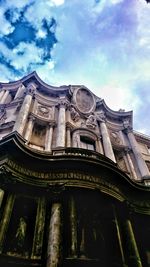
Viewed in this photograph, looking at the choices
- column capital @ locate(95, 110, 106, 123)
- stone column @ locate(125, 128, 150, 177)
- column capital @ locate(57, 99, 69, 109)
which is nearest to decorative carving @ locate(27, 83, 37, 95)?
column capital @ locate(57, 99, 69, 109)

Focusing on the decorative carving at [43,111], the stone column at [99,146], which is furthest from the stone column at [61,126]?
the stone column at [99,146]

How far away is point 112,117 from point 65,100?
19.6ft

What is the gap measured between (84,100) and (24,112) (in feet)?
22.0

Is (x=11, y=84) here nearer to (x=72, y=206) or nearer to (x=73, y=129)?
(x=73, y=129)

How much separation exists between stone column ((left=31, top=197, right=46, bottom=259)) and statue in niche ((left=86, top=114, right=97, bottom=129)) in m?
9.74

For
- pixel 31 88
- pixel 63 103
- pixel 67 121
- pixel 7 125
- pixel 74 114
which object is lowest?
pixel 7 125

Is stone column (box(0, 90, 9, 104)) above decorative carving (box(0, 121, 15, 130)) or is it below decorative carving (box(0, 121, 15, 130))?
above

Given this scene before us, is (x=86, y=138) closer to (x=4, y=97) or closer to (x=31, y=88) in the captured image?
(x=31, y=88)

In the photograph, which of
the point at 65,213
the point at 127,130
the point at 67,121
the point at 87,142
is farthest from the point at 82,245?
the point at 127,130

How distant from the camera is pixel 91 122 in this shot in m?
Answer: 18.3

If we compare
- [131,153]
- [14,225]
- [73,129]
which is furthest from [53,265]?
[131,153]

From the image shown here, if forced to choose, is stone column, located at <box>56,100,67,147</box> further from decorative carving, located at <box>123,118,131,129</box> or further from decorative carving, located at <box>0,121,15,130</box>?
decorative carving, located at <box>123,118,131,129</box>

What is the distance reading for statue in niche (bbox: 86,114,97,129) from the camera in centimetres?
1798

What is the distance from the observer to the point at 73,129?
651 inches
